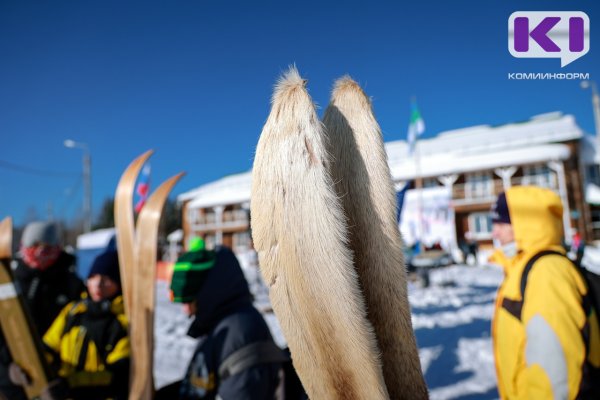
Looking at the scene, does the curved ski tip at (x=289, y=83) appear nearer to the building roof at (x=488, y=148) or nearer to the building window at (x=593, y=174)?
the building roof at (x=488, y=148)

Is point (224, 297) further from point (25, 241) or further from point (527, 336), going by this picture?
point (25, 241)

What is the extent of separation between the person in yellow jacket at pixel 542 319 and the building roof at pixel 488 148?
21162 millimetres

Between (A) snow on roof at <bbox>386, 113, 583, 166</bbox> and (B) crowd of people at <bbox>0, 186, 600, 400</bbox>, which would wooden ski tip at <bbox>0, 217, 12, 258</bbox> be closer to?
(B) crowd of people at <bbox>0, 186, 600, 400</bbox>

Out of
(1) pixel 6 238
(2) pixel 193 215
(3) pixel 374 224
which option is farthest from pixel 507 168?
(2) pixel 193 215

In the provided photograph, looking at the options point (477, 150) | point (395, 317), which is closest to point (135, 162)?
point (395, 317)

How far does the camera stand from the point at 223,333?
5.91ft

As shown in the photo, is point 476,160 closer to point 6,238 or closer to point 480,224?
point 480,224

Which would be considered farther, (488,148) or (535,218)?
(488,148)

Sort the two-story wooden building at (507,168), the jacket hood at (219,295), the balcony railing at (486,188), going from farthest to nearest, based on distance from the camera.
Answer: the balcony railing at (486,188) → the two-story wooden building at (507,168) → the jacket hood at (219,295)

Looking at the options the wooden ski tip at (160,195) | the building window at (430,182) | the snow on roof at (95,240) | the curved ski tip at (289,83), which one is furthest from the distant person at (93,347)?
the building window at (430,182)

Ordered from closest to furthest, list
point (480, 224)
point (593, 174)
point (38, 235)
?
point (38, 235)
point (593, 174)
point (480, 224)

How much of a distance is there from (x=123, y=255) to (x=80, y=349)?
65 cm

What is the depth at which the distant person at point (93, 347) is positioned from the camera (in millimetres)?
2355

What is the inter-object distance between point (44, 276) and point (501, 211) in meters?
3.90
